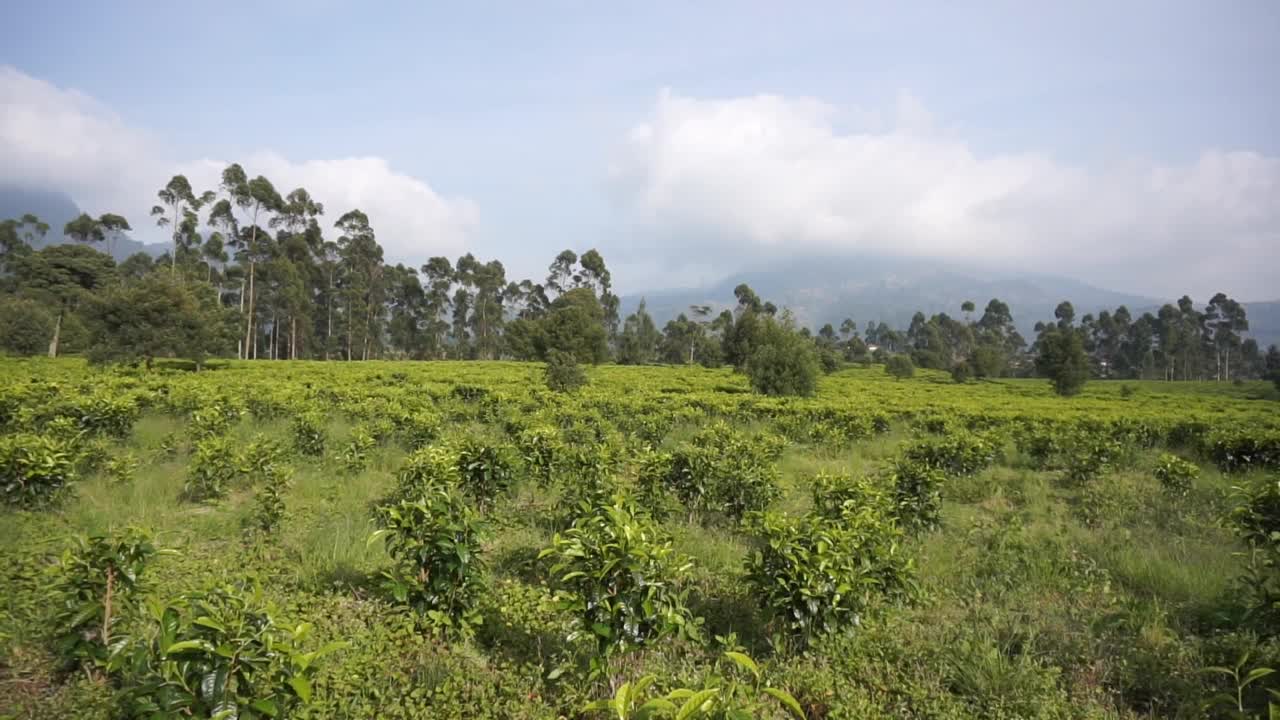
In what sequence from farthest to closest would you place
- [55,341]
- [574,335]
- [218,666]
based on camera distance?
1. [574,335]
2. [55,341]
3. [218,666]

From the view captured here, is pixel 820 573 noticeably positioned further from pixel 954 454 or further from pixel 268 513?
pixel 954 454

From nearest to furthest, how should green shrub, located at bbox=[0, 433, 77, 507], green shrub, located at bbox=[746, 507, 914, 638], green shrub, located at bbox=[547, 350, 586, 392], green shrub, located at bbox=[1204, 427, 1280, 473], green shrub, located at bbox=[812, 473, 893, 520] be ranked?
1. green shrub, located at bbox=[746, 507, 914, 638]
2. green shrub, located at bbox=[812, 473, 893, 520]
3. green shrub, located at bbox=[0, 433, 77, 507]
4. green shrub, located at bbox=[1204, 427, 1280, 473]
5. green shrub, located at bbox=[547, 350, 586, 392]

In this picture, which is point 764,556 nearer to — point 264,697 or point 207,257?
point 264,697

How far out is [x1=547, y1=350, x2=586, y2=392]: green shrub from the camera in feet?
65.7

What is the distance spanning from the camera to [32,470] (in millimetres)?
5691

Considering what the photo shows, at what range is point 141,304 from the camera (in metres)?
27.9

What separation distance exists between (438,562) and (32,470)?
545 cm

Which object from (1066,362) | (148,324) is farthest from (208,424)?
(1066,362)

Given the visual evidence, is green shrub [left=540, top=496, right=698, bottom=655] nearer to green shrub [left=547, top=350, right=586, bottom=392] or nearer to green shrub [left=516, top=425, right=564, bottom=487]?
green shrub [left=516, top=425, right=564, bottom=487]

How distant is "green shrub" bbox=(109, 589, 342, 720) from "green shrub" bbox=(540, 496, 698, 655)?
1.41m

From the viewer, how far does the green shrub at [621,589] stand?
332 centimetres

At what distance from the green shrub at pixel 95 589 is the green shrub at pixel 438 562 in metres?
1.44

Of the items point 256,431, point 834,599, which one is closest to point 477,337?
point 256,431

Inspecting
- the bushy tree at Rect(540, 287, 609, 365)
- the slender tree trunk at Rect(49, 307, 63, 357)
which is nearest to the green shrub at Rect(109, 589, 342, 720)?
the bushy tree at Rect(540, 287, 609, 365)
